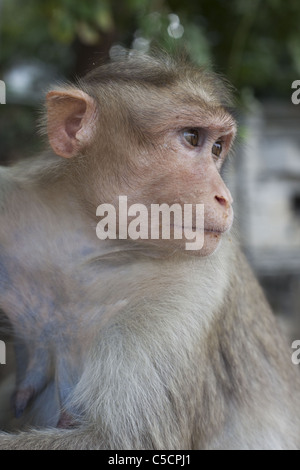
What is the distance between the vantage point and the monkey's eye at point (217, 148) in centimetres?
262

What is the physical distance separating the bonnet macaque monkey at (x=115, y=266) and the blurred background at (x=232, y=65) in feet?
0.79

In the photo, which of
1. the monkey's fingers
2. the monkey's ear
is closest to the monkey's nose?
the monkey's ear

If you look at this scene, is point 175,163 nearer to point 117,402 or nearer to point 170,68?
point 170,68

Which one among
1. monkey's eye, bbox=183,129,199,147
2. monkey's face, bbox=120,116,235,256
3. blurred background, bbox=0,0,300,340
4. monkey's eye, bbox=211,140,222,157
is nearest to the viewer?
monkey's face, bbox=120,116,235,256

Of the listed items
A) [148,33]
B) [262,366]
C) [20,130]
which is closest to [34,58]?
[20,130]

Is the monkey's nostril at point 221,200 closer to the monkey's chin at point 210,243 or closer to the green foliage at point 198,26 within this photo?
the monkey's chin at point 210,243

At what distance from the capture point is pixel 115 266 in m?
2.54

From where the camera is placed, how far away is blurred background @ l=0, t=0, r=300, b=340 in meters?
4.61

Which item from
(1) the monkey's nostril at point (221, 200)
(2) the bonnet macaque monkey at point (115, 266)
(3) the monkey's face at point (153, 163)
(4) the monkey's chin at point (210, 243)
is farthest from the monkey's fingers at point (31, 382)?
(1) the monkey's nostril at point (221, 200)

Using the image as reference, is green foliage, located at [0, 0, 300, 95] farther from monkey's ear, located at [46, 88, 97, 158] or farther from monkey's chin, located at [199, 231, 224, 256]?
monkey's chin, located at [199, 231, 224, 256]

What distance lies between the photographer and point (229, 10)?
6.20m
